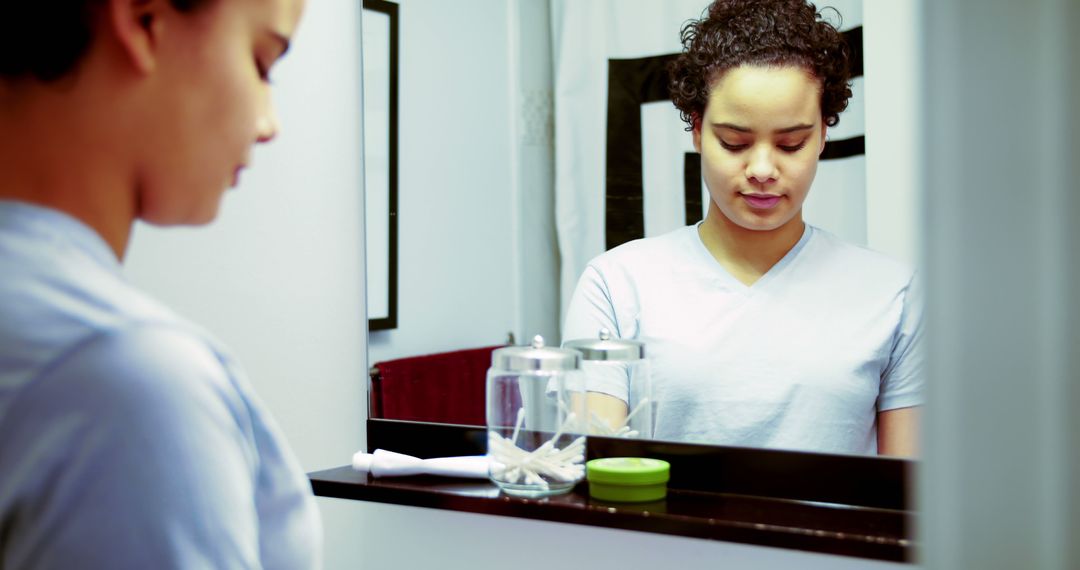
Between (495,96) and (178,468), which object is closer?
(178,468)

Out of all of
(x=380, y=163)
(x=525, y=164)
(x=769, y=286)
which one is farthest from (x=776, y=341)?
(x=380, y=163)

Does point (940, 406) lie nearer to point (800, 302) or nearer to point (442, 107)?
point (800, 302)

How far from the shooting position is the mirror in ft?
4.53

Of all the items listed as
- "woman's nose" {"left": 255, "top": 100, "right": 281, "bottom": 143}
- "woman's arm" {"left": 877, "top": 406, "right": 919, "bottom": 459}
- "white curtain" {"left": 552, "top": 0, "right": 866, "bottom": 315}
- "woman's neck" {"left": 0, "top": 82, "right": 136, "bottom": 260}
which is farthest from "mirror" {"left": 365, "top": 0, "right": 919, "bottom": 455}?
"woman's neck" {"left": 0, "top": 82, "right": 136, "bottom": 260}

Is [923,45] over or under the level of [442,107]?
under

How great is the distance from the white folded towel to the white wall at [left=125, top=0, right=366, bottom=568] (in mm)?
202

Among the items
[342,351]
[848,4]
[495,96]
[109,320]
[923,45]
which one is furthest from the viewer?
[342,351]

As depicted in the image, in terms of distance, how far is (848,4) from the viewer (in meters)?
1.26

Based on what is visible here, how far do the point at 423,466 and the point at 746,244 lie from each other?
0.57 m

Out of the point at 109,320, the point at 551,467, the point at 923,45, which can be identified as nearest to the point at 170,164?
the point at 109,320

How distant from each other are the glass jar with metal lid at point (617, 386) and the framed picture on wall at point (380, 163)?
372mm

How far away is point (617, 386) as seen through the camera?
1.38m

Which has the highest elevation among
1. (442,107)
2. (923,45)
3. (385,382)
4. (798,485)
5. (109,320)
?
(442,107)

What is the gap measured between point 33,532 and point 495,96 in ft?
3.73
